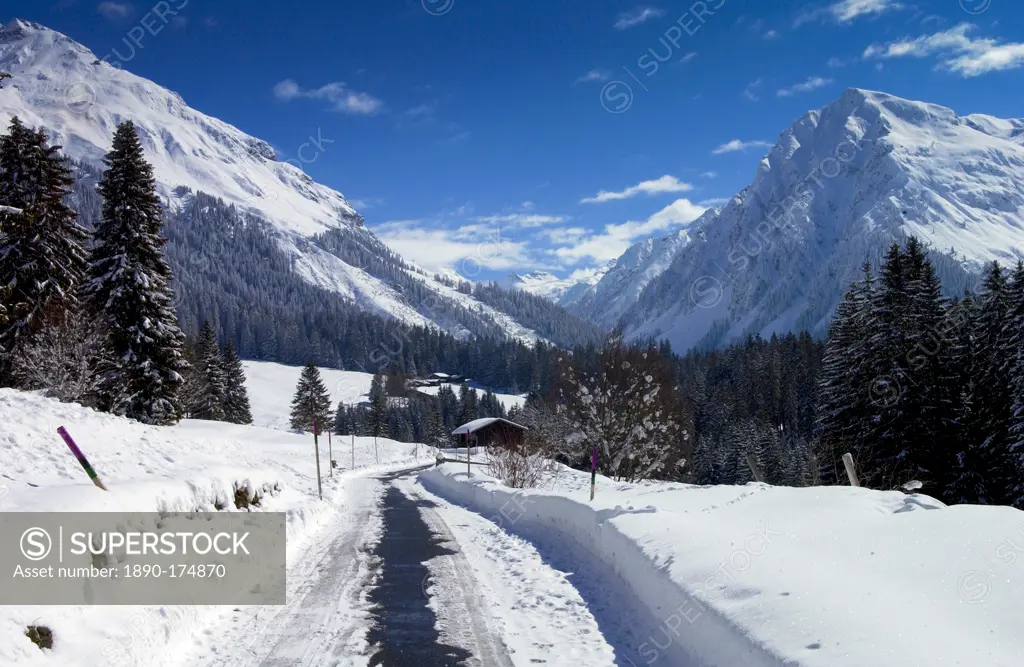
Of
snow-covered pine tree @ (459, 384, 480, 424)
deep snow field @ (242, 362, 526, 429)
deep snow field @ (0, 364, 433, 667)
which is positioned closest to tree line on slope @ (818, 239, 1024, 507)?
deep snow field @ (0, 364, 433, 667)

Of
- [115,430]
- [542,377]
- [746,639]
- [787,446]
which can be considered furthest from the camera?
[542,377]

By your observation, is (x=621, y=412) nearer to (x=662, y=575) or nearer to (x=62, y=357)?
(x=62, y=357)

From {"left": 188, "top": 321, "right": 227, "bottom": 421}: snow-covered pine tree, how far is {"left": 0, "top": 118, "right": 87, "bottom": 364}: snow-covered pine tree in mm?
30956

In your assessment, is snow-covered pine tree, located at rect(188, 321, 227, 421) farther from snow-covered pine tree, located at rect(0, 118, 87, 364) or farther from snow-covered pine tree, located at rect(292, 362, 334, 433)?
snow-covered pine tree, located at rect(0, 118, 87, 364)

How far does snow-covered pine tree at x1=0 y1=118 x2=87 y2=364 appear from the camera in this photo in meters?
24.8

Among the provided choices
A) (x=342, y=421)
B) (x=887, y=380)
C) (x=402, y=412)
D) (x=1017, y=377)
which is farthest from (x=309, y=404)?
(x=1017, y=377)

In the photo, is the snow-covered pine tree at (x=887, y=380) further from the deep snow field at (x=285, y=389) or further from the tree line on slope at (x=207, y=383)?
the deep snow field at (x=285, y=389)

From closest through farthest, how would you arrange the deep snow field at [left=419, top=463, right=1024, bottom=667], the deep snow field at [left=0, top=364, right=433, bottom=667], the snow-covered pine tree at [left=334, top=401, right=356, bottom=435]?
1. the deep snow field at [left=419, top=463, right=1024, bottom=667]
2. the deep snow field at [left=0, top=364, right=433, bottom=667]
3. the snow-covered pine tree at [left=334, top=401, right=356, bottom=435]

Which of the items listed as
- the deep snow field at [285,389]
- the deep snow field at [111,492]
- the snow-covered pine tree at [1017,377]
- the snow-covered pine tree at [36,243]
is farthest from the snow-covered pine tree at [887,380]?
the deep snow field at [285,389]

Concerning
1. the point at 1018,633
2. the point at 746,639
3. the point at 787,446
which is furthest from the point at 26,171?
the point at 787,446

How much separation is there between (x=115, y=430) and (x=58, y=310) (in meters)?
15.7

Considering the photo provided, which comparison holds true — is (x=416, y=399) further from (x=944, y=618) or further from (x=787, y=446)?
(x=944, y=618)

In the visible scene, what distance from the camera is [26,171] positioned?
1045 inches

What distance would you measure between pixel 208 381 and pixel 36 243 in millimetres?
35041
